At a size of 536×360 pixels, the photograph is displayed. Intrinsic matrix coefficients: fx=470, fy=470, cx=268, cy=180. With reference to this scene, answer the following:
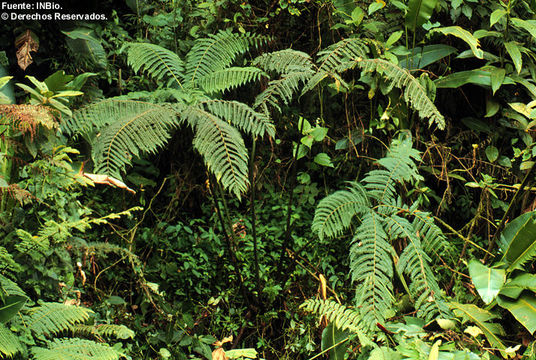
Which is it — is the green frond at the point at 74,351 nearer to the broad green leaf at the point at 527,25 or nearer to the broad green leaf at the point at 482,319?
the broad green leaf at the point at 482,319

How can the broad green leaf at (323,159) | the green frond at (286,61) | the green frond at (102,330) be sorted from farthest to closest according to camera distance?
1. the broad green leaf at (323,159)
2. the green frond at (286,61)
3. the green frond at (102,330)

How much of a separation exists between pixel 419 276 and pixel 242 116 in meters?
1.28

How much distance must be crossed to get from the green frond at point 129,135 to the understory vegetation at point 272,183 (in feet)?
0.04

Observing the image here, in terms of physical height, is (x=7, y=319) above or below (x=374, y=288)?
above

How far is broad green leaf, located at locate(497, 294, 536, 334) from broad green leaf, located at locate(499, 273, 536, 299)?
34 millimetres

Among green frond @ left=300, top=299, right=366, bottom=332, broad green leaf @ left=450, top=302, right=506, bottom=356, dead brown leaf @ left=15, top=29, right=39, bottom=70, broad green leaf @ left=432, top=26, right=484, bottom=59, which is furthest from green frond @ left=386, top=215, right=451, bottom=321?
dead brown leaf @ left=15, top=29, right=39, bottom=70

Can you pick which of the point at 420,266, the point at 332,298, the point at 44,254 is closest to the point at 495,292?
the point at 420,266

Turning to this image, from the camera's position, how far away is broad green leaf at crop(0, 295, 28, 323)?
1818mm

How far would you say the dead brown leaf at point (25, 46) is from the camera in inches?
122

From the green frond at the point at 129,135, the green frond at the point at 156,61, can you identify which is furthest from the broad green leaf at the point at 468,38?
the green frond at the point at 129,135

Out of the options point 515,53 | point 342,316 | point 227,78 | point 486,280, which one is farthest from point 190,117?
point 515,53

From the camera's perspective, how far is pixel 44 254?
2184 mm

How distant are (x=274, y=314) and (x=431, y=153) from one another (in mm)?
1610

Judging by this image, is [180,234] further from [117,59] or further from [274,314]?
[117,59]
